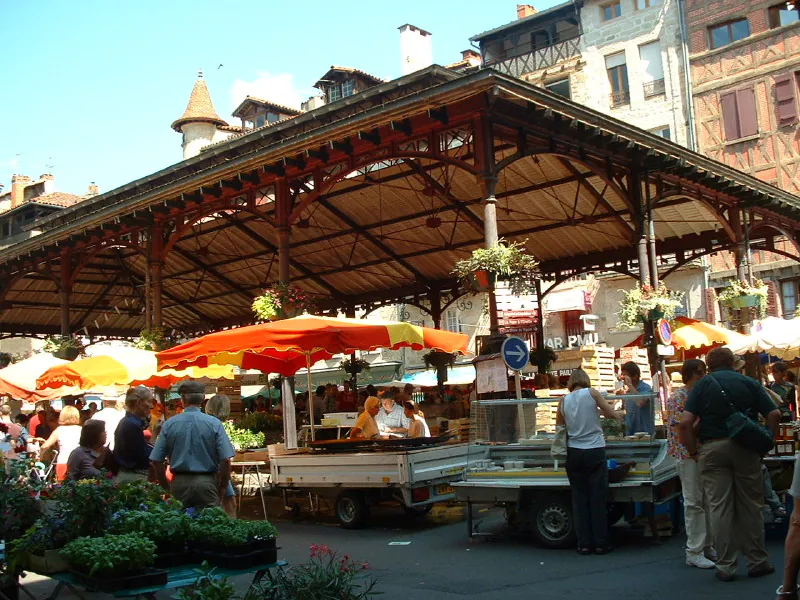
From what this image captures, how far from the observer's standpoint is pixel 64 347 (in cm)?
1883

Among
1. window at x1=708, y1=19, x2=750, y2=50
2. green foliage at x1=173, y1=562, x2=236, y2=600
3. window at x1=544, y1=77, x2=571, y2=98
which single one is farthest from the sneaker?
window at x1=544, y1=77, x2=571, y2=98

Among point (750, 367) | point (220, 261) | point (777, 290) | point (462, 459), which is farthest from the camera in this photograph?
point (777, 290)

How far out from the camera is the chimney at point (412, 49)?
4091 centimetres


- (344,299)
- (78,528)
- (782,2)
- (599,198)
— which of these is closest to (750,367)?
(599,198)

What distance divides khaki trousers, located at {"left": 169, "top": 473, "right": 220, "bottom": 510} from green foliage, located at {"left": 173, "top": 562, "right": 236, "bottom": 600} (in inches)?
82.3

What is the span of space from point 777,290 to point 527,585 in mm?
26011

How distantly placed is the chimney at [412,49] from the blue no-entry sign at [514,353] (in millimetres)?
31854

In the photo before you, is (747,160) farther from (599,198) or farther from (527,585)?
(527,585)

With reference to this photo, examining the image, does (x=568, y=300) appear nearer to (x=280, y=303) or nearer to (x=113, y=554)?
(x=280, y=303)

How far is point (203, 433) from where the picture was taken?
6.55 meters

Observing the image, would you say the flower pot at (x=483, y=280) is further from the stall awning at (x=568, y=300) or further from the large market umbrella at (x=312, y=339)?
the stall awning at (x=568, y=300)

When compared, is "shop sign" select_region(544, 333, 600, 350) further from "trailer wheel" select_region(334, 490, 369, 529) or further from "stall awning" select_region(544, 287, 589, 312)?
"trailer wheel" select_region(334, 490, 369, 529)

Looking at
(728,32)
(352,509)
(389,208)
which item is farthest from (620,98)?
(352,509)

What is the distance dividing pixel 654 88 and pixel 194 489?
103 ft
